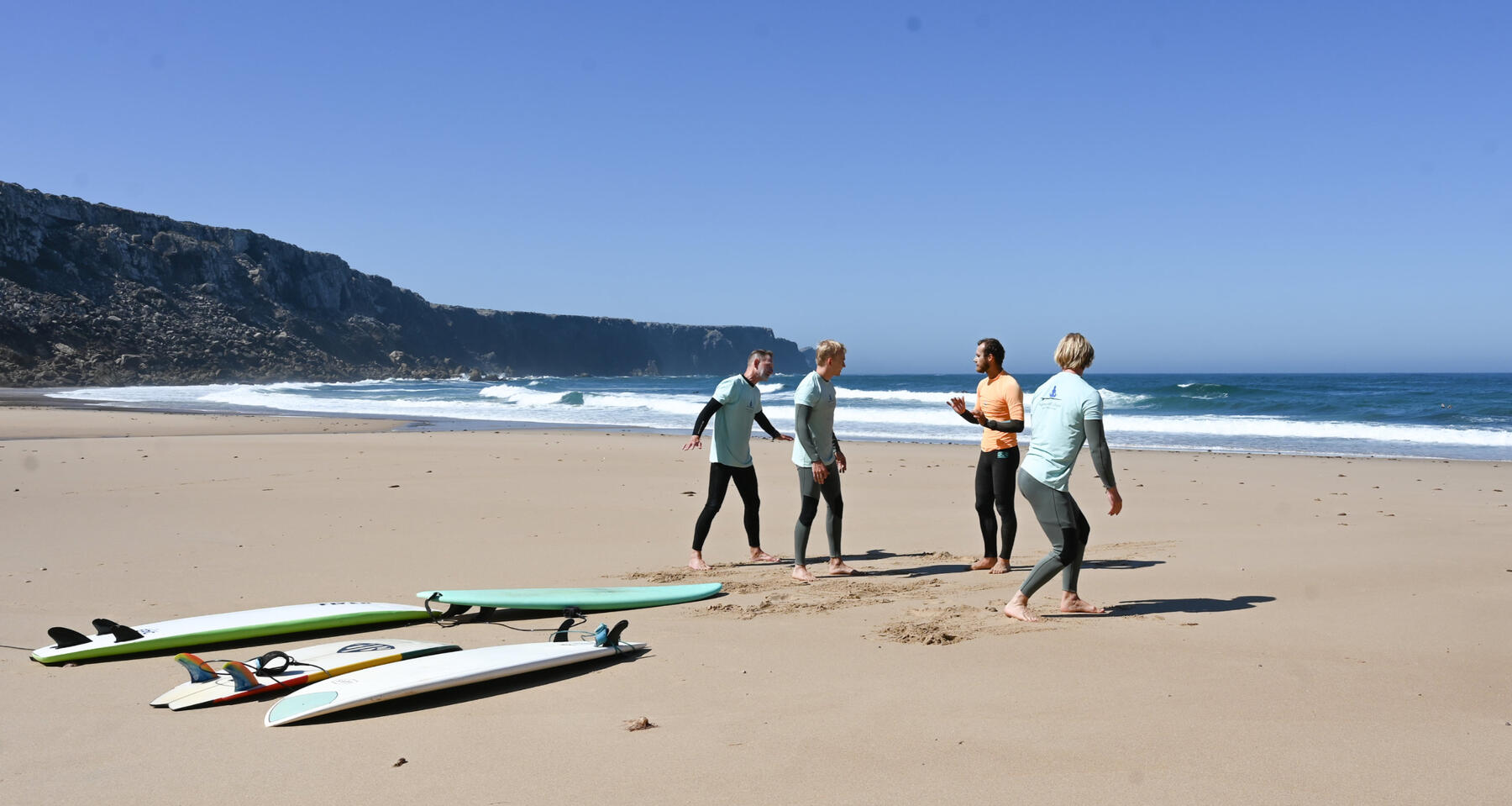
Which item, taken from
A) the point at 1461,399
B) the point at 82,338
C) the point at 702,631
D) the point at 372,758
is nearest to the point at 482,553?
the point at 702,631

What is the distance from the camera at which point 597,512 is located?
8477 mm

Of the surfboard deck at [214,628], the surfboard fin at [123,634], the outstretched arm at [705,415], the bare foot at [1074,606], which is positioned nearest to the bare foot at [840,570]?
the outstretched arm at [705,415]

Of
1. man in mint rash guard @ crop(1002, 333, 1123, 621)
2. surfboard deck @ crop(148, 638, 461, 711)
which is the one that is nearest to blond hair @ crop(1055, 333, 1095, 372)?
man in mint rash guard @ crop(1002, 333, 1123, 621)

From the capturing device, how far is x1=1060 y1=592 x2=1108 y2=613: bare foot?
4.76 m

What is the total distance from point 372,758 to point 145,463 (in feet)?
37.1

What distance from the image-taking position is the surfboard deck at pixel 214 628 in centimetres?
384

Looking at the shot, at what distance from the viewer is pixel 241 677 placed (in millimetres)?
3367

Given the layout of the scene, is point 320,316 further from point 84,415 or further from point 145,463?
point 145,463

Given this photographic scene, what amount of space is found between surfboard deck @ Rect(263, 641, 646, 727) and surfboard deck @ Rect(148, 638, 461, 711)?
0.35 feet

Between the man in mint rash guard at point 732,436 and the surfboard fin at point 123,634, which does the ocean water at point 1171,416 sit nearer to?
the man in mint rash guard at point 732,436

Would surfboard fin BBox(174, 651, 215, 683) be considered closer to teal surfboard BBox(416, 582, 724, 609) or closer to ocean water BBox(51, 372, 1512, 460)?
teal surfboard BBox(416, 582, 724, 609)

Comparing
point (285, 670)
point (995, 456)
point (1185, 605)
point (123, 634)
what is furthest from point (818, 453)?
point (123, 634)

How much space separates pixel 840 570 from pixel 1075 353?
7.16 ft

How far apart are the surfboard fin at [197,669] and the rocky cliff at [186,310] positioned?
58.1 m
